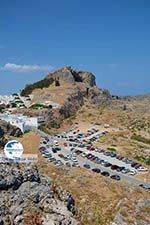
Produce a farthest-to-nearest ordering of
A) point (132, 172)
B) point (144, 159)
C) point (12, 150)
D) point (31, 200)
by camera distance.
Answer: point (144, 159) < point (132, 172) < point (12, 150) < point (31, 200)

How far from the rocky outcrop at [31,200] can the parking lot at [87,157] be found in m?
26.3

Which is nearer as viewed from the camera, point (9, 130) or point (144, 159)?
point (144, 159)

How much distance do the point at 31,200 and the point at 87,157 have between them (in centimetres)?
4321

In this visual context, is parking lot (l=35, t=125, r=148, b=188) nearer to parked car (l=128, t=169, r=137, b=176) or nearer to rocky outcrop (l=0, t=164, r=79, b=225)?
parked car (l=128, t=169, r=137, b=176)

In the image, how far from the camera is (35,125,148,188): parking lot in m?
67.2

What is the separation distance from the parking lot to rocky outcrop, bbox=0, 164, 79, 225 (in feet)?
86.2

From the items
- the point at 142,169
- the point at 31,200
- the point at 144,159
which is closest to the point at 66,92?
the point at 144,159

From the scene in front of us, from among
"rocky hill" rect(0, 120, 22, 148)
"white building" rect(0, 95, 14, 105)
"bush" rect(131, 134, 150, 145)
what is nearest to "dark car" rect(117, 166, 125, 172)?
"rocky hill" rect(0, 120, 22, 148)

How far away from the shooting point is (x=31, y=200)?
34.3m

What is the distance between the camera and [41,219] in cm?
3225

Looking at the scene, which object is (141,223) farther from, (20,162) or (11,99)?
(11,99)

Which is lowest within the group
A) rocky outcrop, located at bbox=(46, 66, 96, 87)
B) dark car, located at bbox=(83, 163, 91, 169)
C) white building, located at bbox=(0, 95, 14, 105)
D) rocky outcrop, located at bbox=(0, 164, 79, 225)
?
dark car, located at bbox=(83, 163, 91, 169)

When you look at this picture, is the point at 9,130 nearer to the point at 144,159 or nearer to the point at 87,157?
the point at 87,157

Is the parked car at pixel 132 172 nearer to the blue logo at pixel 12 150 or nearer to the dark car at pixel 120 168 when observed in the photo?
the dark car at pixel 120 168
